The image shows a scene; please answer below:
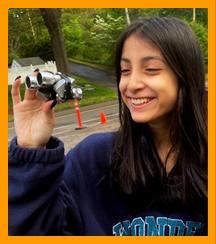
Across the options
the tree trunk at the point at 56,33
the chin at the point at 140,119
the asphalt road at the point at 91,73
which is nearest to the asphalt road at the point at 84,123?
the tree trunk at the point at 56,33

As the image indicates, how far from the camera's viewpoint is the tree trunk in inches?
583

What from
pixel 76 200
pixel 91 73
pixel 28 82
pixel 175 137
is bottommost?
pixel 91 73

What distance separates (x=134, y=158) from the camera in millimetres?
1421

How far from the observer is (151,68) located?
1.26m

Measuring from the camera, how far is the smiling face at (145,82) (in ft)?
4.15

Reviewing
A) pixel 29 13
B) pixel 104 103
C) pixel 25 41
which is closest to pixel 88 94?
pixel 104 103

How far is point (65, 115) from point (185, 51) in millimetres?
11373

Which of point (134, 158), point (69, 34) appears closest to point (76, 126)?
point (134, 158)

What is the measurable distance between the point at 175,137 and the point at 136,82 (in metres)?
0.26

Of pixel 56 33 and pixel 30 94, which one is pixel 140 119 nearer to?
pixel 30 94

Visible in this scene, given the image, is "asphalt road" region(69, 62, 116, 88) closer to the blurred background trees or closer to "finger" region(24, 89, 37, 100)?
the blurred background trees

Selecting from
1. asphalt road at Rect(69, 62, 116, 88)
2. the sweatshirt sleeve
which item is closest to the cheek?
the sweatshirt sleeve

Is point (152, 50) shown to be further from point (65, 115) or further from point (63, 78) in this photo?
point (65, 115)

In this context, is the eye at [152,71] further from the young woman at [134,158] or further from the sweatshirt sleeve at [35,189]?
the sweatshirt sleeve at [35,189]
